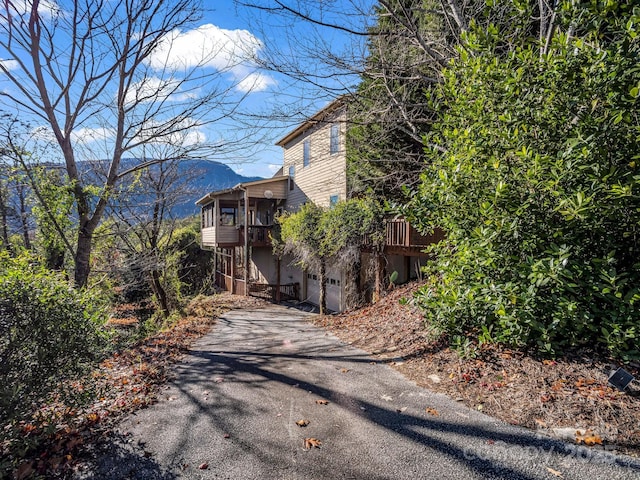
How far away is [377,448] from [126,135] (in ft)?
24.8

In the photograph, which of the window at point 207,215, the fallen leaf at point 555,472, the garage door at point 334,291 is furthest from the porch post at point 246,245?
the fallen leaf at point 555,472

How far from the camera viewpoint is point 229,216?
23359mm

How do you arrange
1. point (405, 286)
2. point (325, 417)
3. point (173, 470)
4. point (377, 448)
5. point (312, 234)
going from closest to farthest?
point (173, 470) < point (377, 448) < point (325, 417) < point (405, 286) < point (312, 234)

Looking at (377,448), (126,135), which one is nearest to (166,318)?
(126,135)

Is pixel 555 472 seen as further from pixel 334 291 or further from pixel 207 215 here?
pixel 207 215

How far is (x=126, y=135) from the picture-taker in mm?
7355

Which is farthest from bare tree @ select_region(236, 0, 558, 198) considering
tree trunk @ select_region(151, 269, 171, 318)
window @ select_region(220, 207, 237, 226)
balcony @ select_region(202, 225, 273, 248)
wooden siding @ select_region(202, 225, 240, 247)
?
window @ select_region(220, 207, 237, 226)

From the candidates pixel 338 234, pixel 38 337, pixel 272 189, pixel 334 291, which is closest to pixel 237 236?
pixel 272 189

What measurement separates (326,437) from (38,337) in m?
2.93

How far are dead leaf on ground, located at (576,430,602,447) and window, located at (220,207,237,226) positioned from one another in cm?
2066

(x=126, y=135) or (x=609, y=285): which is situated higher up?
(x=126, y=135)

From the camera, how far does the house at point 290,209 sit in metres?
12.9

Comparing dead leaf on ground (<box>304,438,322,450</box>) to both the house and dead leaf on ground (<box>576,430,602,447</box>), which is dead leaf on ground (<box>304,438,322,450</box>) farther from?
the house

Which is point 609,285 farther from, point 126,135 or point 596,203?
point 126,135
